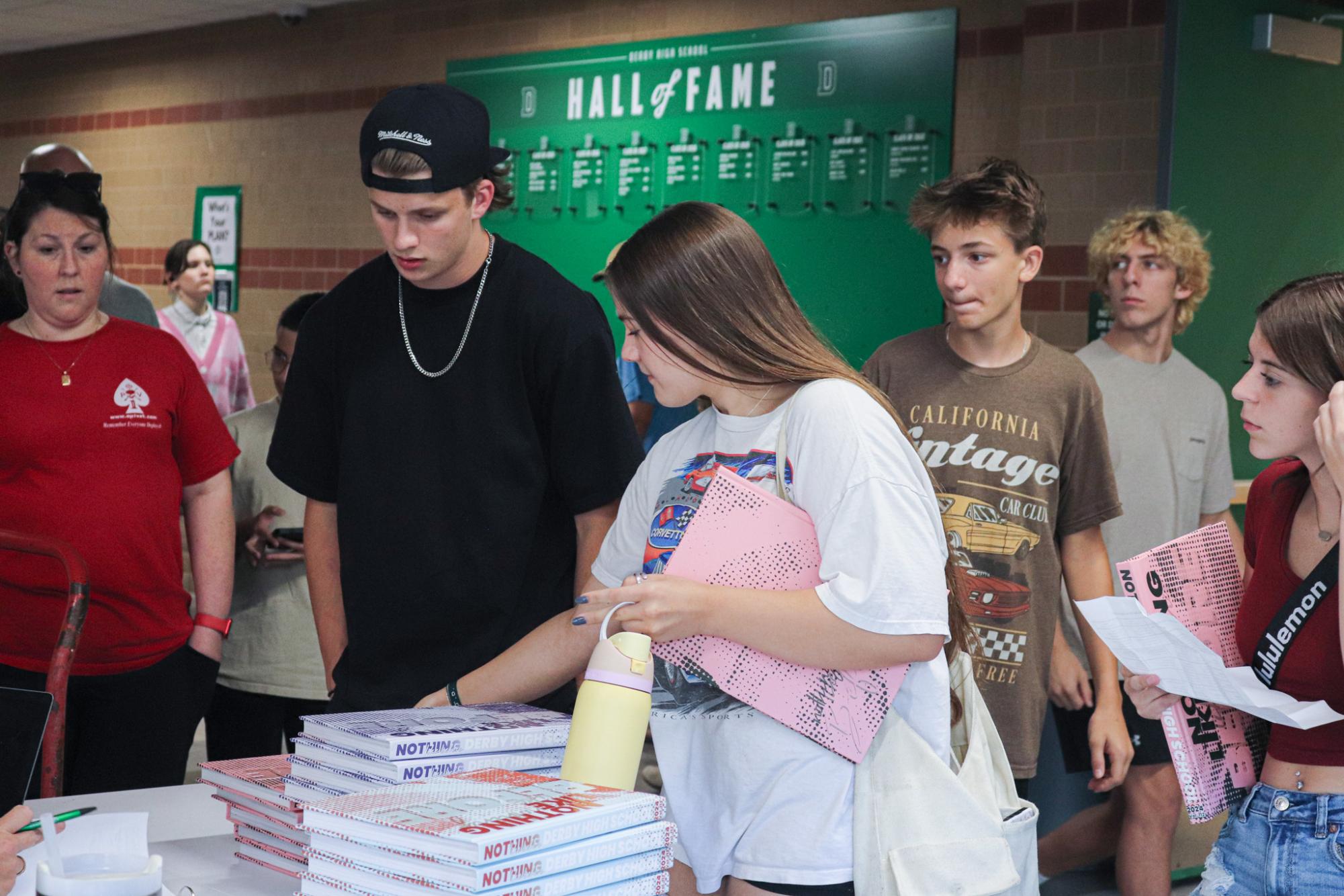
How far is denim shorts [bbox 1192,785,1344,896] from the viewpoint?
1.78m

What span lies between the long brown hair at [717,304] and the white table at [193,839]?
0.81 meters

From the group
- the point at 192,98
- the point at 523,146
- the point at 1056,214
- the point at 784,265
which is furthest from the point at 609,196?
the point at 192,98

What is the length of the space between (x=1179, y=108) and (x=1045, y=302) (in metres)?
0.92

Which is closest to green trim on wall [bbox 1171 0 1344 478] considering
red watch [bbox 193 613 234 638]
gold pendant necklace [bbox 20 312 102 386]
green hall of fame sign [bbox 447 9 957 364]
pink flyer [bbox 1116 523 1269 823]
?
green hall of fame sign [bbox 447 9 957 364]

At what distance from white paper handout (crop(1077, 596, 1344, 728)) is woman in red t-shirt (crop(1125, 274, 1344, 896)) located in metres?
0.06

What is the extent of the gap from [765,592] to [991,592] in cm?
A: 122

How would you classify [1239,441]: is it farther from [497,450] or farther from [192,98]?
[192,98]

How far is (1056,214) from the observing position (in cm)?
467

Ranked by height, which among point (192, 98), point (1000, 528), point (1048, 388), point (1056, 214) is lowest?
point (1000, 528)

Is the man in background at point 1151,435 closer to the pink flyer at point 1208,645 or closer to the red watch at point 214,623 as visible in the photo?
the pink flyer at point 1208,645

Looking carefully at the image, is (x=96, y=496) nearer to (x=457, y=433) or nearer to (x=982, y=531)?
(x=457, y=433)

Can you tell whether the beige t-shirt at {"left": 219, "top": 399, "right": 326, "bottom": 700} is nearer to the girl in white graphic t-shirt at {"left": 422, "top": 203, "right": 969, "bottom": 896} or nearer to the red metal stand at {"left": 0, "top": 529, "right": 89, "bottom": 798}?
the red metal stand at {"left": 0, "top": 529, "right": 89, "bottom": 798}

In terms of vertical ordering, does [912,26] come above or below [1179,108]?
above

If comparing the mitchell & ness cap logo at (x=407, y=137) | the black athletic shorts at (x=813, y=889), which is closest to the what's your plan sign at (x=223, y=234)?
the mitchell & ness cap logo at (x=407, y=137)
